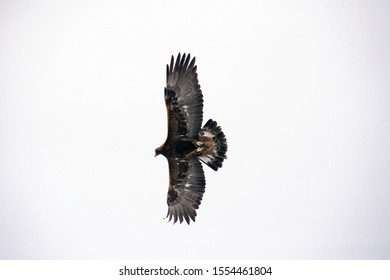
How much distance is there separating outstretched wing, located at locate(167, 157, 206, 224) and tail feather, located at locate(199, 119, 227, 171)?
1.28ft

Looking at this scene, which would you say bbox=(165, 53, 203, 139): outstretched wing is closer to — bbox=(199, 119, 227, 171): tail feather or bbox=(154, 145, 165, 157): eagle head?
bbox=(199, 119, 227, 171): tail feather

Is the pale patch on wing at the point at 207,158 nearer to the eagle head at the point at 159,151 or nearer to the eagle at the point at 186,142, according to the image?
the eagle at the point at 186,142

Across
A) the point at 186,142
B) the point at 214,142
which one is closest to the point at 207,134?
the point at 214,142

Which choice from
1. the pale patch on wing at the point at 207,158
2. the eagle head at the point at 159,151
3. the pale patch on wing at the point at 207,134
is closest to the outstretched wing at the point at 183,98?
the pale patch on wing at the point at 207,134

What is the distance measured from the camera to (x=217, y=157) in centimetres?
1028

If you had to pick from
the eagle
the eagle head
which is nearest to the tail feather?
the eagle

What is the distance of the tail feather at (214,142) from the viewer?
10.1 metres

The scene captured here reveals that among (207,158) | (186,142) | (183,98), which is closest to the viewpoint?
(183,98)

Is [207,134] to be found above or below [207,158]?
above

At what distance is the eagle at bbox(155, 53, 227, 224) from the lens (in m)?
9.80

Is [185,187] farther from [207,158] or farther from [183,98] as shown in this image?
[183,98]

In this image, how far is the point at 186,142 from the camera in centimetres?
1012

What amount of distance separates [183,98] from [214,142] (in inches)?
44.8
